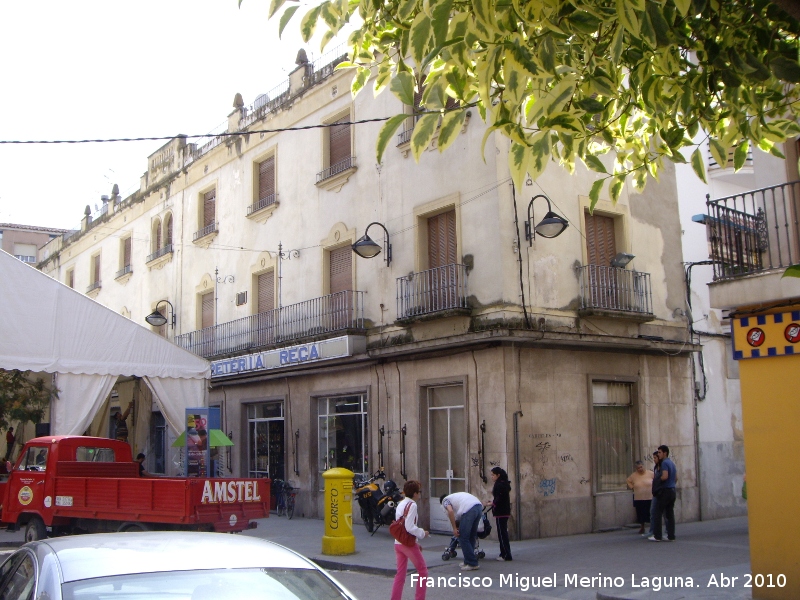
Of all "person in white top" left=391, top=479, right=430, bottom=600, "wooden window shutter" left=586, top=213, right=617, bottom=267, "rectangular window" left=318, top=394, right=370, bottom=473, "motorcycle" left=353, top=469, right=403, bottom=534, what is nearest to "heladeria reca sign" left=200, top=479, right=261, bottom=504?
"motorcycle" left=353, top=469, right=403, bottom=534

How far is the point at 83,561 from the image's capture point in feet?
12.2

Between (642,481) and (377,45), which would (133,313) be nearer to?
(642,481)

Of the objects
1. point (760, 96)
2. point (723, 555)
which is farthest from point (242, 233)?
point (760, 96)

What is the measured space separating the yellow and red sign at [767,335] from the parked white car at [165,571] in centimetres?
688

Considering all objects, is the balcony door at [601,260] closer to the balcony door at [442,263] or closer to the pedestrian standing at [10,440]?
the balcony door at [442,263]

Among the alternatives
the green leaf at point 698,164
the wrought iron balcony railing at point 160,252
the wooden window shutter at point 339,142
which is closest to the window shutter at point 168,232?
the wrought iron balcony railing at point 160,252

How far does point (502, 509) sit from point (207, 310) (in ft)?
48.9

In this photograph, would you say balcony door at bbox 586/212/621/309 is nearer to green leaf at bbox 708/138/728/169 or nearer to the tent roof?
the tent roof

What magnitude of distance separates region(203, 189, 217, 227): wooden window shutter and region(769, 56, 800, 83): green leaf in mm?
21598

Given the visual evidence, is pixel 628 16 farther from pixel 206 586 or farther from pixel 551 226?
pixel 551 226

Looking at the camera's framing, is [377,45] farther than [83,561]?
Yes

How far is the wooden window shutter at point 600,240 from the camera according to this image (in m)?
16.8

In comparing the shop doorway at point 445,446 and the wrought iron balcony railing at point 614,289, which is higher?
the wrought iron balcony railing at point 614,289

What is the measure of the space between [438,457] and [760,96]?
1174 cm
